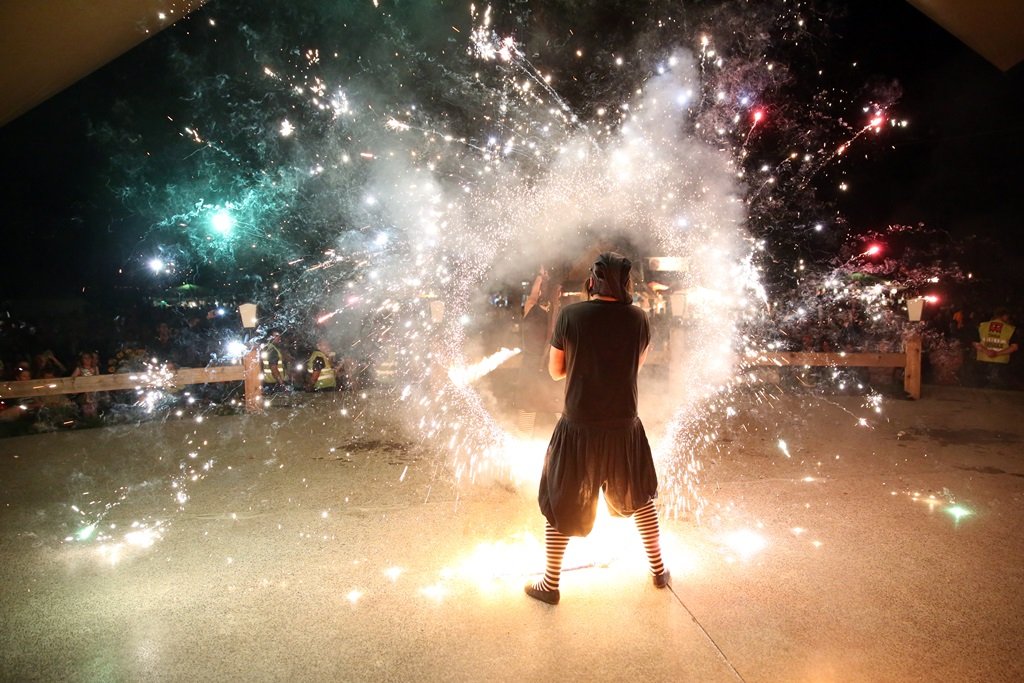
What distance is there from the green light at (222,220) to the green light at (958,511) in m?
14.4

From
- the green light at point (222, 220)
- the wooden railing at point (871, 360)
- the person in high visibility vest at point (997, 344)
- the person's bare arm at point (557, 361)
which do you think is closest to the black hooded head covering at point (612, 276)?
the person's bare arm at point (557, 361)

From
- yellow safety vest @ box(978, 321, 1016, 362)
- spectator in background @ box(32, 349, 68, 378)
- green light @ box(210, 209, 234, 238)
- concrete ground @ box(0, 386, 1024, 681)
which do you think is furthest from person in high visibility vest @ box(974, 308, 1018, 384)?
green light @ box(210, 209, 234, 238)

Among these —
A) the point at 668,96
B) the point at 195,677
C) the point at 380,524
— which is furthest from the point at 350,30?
the point at 195,677

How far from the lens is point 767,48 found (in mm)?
6730

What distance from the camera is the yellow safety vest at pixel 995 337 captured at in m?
9.17

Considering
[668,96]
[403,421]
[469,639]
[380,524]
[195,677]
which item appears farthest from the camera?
[403,421]

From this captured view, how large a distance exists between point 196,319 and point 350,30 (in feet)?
21.0

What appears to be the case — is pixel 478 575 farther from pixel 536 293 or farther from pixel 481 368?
pixel 481 368

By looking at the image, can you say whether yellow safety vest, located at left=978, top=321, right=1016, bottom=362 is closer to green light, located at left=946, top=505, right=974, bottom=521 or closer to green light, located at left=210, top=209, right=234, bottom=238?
green light, located at left=946, top=505, right=974, bottom=521

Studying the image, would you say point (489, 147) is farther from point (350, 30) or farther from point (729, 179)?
point (729, 179)

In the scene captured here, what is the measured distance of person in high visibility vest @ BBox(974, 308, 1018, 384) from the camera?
9.17 meters

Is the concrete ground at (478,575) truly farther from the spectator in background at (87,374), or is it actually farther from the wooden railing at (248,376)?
the spectator in background at (87,374)

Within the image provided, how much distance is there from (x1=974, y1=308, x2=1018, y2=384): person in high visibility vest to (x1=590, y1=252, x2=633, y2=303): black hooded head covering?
10220 mm

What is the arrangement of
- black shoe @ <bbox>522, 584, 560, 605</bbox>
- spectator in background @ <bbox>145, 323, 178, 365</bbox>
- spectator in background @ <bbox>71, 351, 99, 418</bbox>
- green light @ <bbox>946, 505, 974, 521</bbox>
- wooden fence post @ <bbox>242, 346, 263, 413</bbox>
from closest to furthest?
black shoe @ <bbox>522, 584, 560, 605</bbox> < green light @ <bbox>946, 505, 974, 521</bbox> < spectator in background @ <bbox>71, 351, 99, 418</bbox> < wooden fence post @ <bbox>242, 346, 263, 413</bbox> < spectator in background @ <bbox>145, 323, 178, 365</bbox>
